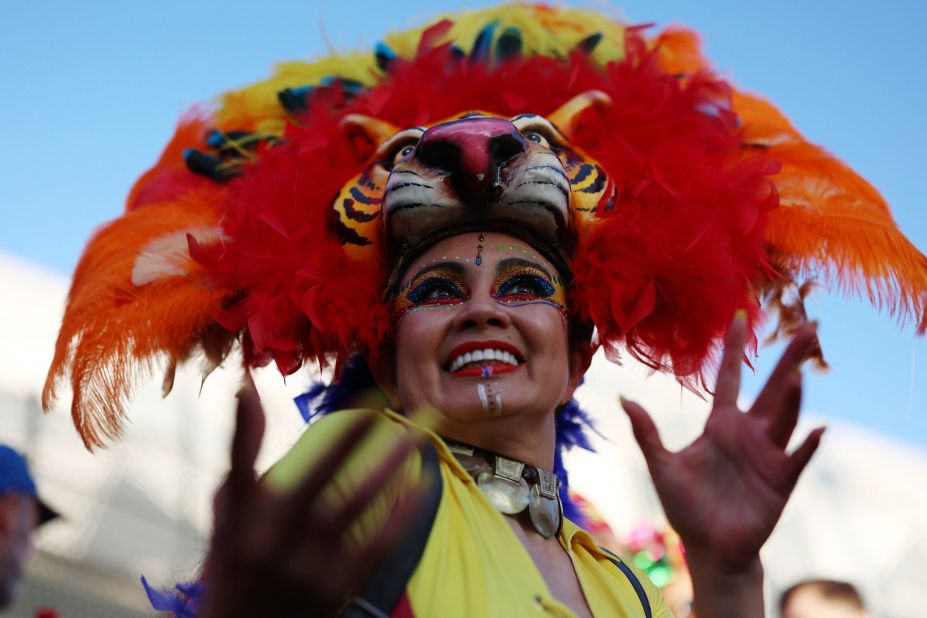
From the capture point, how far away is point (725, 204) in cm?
270

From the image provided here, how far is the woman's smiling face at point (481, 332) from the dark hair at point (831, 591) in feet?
7.15

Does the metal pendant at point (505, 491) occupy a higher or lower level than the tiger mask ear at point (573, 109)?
lower

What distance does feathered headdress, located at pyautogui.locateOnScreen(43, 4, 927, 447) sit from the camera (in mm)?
2613

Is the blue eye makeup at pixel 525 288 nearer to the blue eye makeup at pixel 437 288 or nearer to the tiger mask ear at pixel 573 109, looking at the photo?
the blue eye makeup at pixel 437 288

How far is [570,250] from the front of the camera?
260cm

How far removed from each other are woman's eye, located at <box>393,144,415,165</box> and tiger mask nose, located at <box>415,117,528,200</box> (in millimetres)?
88

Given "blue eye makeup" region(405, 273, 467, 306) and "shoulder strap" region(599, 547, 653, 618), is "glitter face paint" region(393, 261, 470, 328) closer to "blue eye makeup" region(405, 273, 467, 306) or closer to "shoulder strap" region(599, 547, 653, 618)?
"blue eye makeup" region(405, 273, 467, 306)

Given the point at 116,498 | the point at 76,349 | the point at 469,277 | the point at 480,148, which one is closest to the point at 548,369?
the point at 469,277

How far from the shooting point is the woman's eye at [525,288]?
2377mm

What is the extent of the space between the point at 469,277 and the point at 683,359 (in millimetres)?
660

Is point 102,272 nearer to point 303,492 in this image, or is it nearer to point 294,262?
point 294,262

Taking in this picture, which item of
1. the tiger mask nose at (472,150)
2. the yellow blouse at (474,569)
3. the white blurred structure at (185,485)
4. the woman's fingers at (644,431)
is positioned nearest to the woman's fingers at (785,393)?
the woman's fingers at (644,431)

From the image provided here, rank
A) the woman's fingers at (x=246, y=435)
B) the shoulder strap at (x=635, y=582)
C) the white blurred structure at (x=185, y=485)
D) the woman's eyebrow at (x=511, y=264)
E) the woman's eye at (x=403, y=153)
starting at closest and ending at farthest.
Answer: the woman's fingers at (x=246, y=435) → the shoulder strap at (x=635, y=582) → the woman's eyebrow at (x=511, y=264) → the woman's eye at (x=403, y=153) → the white blurred structure at (x=185, y=485)

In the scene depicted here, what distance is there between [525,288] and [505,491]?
466 millimetres
